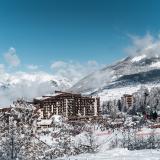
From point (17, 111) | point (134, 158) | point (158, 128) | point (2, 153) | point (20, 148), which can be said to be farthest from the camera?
point (158, 128)

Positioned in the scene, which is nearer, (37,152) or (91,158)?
(91,158)

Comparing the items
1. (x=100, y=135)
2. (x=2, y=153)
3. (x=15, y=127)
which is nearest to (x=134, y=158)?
(x=15, y=127)

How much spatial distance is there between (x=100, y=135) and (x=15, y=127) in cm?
7373

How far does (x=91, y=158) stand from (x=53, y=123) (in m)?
139

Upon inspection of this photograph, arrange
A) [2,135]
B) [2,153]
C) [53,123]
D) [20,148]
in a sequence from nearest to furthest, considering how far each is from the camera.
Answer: [20,148] < [2,153] < [2,135] < [53,123]

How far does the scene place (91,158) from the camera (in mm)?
41156

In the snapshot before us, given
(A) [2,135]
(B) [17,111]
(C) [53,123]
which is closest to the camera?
(B) [17,111]

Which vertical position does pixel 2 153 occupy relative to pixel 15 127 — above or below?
below

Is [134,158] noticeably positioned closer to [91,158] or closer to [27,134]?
[91,158]

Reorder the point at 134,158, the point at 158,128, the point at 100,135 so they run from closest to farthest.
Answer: the point at 134,158
the point at 100,135
the point at 158,128

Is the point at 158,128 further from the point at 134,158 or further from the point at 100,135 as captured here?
the point at 134,158

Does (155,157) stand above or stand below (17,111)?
below

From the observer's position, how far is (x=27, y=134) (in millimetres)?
57656

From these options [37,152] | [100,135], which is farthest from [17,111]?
[100,135]
